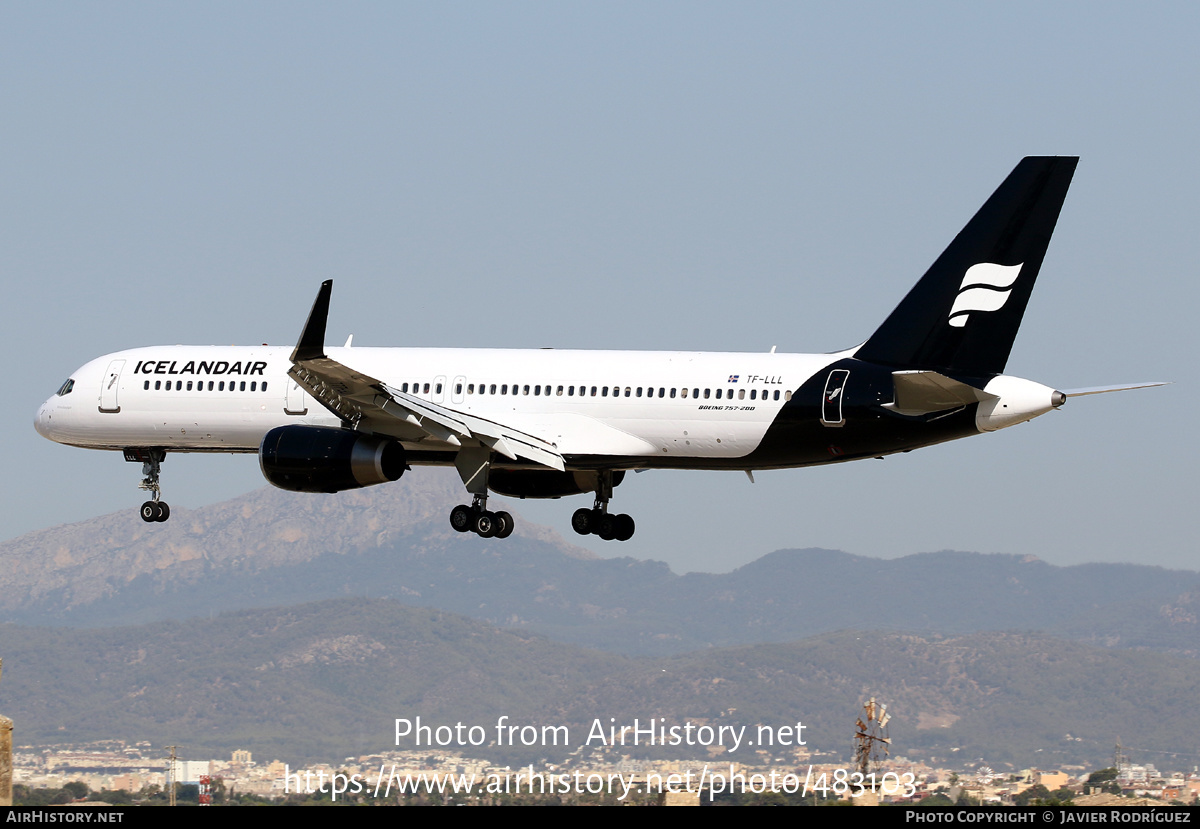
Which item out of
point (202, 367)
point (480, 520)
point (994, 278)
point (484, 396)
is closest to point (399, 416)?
point (484, 396)

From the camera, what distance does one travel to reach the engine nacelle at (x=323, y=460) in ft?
164

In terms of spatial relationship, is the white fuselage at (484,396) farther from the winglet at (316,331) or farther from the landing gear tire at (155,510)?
the winglet at (316,331)

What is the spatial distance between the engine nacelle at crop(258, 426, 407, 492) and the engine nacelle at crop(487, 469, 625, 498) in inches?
250

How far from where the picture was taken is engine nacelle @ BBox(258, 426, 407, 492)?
4997 centimetres

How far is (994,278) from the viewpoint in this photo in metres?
47.3

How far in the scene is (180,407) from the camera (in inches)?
2170

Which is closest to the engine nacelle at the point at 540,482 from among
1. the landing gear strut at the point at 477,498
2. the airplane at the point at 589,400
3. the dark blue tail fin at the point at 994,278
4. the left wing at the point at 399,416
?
the airplane at the point at 589,400

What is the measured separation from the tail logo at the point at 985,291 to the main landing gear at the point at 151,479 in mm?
26081

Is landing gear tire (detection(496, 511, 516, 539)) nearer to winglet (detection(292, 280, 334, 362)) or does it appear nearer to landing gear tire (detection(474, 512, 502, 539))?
landing gear tire (detection(474, 512, 502, 539))

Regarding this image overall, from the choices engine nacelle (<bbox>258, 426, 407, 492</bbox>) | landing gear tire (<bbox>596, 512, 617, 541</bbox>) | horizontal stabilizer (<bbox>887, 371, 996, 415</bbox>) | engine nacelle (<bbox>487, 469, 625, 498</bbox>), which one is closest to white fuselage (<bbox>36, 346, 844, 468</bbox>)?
engine nacelle (<bbox>258, 426, 407, 492</bbox>)

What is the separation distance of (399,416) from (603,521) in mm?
8636

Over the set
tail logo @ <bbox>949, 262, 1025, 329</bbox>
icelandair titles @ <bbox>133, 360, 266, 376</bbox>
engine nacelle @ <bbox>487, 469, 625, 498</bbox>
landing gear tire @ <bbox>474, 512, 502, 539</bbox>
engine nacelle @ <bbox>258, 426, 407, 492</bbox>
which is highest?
icelandair titles @ <bbox>133, 360, 266, 376</bbox>
